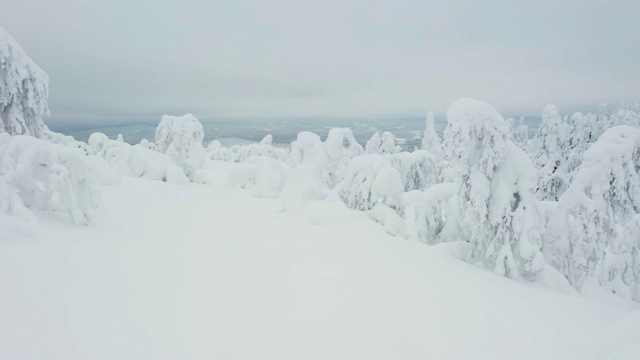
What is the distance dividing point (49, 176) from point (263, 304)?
6110 millimetres

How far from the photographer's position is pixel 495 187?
1047 centimetres

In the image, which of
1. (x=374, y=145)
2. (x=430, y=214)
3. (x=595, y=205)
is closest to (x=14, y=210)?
(x=430, y=214)

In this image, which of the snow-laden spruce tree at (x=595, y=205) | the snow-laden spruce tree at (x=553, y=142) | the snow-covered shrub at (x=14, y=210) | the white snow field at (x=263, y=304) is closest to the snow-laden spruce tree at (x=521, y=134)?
the snow-laden spruce tree at (x=553, y=142)

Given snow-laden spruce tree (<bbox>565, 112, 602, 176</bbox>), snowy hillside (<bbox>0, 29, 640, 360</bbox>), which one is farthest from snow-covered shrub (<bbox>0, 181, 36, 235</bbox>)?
snow-laden spruce tree (<bbox>565, 112, 602, 176</bbox>)

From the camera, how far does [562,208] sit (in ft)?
35.1

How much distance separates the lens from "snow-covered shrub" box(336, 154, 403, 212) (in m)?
12.7

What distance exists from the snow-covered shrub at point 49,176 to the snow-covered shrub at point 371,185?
854cm

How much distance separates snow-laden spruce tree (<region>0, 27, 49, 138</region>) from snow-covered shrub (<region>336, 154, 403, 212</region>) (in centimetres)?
1106

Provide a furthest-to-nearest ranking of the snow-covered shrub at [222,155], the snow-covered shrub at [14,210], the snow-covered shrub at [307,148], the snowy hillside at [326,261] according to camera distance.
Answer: the snow-covered shrub at [222,155] → the snow-covered shrub at [307,148] → the snow-covered shrub at [14,210] → the snowy hillside at [326,261]

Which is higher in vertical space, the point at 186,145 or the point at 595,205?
the point at 186,145

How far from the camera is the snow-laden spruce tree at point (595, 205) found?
9906 millimetres

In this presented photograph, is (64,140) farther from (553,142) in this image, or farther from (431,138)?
(553,142)

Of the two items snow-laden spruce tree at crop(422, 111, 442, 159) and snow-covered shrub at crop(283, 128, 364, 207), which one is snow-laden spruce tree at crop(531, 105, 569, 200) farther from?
snow-covered shrub at crop(283, 128, 364, 207)

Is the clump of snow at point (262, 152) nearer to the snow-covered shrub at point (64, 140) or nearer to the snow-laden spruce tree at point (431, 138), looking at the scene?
the snow-laden spruce tree at point (431, 138)
